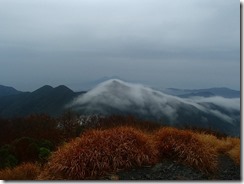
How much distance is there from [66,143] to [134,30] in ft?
4.30

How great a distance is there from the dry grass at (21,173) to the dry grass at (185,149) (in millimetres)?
1232

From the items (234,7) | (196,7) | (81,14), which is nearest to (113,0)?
(81,14)

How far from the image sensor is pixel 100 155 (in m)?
5.59

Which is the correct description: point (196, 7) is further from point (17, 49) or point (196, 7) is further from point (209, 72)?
point (17, 49)

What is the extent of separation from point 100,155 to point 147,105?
0.71 meters

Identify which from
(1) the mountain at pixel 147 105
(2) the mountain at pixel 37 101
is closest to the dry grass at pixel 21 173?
(2) the mountain at pixel 37 101

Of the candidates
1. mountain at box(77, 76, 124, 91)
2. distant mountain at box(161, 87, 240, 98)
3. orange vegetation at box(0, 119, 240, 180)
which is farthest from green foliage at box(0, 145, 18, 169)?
distant mountain at box(161, 87, 240, 98)

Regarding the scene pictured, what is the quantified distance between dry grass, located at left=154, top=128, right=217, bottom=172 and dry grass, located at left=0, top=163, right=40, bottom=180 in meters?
1.23

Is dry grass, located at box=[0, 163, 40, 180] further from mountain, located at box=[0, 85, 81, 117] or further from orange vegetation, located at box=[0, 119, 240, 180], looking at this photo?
mountain, located at box=[0, 85, 81, 117]

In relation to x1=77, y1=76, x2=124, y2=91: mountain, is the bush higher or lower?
lower

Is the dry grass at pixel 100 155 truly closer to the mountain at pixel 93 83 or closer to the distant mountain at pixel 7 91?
the mountain at pixel 93 83

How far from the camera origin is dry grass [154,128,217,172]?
19.0 feet

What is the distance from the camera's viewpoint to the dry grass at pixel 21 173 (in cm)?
567

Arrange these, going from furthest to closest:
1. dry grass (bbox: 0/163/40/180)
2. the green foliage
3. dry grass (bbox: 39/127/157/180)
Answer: the green foliage → dry grass (bbox: 0/163/40/180) → dry grass (bbox: 39/127/157/180)
